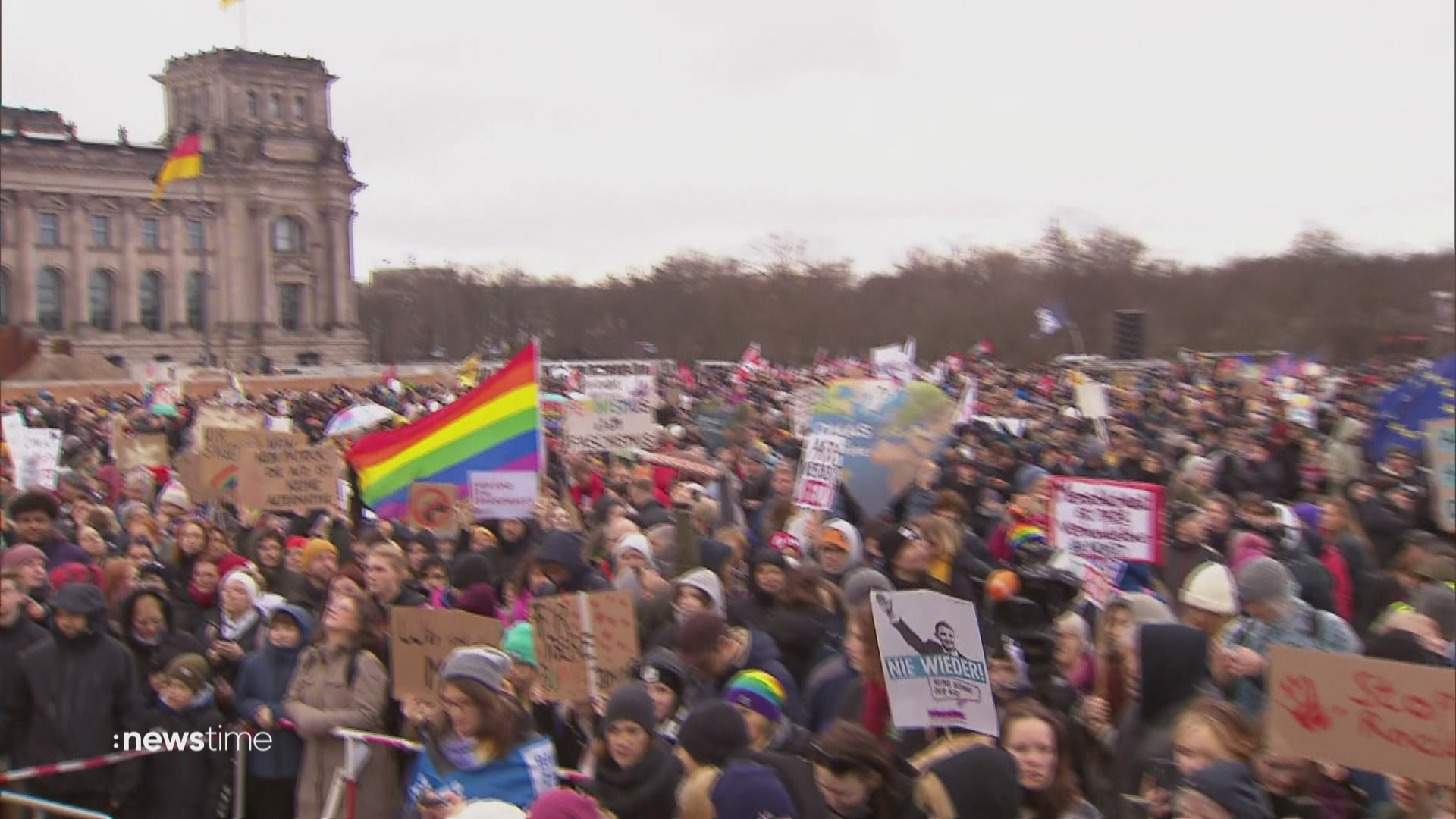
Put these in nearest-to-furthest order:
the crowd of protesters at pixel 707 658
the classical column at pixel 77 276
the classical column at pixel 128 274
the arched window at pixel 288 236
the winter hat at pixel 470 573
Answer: the crowd of protesters at pixel 707 658
the winter hat at pixel 470 573
the classical column at pixel 77 276
the classical column at pixel 128 274
the arched window at pixel 288 236

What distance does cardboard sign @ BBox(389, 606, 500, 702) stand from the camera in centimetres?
611

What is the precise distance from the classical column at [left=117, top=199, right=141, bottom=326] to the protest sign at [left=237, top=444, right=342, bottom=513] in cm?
6951

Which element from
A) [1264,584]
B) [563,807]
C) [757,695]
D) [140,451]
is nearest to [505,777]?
[757,695]

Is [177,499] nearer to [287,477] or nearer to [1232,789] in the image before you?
[287,477]

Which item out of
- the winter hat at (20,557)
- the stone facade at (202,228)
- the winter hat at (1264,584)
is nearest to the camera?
the winter hat at (1264,584)

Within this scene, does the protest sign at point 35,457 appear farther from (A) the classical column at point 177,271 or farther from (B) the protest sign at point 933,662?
(A) the classical column at point 177,271

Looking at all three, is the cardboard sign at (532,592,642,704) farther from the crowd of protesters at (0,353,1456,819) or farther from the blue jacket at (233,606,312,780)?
the blue jacket at (233,606,312,780)

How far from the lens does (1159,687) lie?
518 centimetres

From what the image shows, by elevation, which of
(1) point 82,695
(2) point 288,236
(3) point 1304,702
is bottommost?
(1) point 82,695

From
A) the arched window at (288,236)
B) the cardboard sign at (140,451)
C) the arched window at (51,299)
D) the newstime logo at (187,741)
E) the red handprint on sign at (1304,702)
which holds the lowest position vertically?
the newstime logo at (187,741)

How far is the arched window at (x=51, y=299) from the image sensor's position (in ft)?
241

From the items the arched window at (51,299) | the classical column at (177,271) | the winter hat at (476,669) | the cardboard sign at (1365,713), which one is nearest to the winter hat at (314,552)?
the winter hat at (476,669)

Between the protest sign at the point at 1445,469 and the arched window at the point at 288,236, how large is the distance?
75.8 metres

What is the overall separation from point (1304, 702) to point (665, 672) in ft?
7.17
